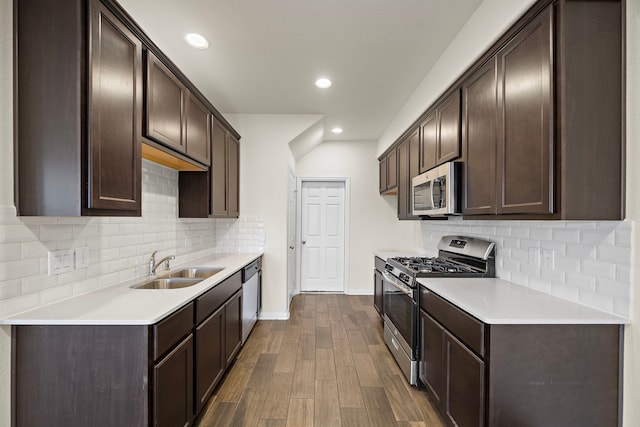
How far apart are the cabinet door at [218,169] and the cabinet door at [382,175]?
2.40 metres

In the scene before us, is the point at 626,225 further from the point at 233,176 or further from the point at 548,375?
the point at 233,176

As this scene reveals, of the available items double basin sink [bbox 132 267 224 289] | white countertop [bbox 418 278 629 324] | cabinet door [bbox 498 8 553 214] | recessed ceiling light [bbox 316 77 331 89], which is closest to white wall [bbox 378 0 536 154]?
cabinet door [bbox 498 8 553 214]

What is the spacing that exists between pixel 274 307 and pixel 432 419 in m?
2.41

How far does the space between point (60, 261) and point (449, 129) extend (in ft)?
8.77

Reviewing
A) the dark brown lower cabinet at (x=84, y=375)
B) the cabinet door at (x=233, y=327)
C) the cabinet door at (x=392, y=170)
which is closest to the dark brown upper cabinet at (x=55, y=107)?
the dark brown lower cabinet at (x=84, y=375)

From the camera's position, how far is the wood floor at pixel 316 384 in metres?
2.12

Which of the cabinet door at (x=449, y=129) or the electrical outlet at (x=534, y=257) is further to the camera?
the cabinet door at (x=449, y=129)

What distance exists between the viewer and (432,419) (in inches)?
82.8

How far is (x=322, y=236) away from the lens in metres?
5.47

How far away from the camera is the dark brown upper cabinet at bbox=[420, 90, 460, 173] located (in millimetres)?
2367

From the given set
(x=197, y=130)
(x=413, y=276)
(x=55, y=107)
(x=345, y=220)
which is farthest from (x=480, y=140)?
(x=345, y=220)

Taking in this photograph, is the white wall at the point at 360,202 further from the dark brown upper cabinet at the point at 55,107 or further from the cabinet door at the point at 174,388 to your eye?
the dark brown upper cabinet at the point at 55,107

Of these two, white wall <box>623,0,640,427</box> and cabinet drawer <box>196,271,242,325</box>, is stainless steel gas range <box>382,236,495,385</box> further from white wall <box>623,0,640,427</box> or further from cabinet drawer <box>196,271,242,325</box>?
cabinet drawer <box>196,271,242,325</box>

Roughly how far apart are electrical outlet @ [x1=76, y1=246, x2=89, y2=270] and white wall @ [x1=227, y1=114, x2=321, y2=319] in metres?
2.30
